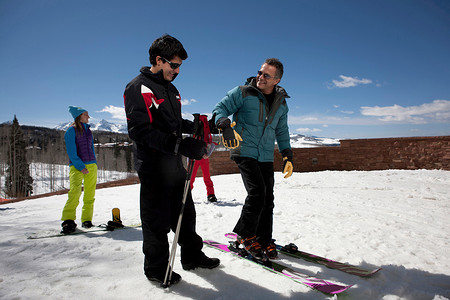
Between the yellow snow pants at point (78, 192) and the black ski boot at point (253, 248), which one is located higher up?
the yellow snow pants at point (78, 192)

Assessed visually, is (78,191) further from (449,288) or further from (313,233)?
(449,288)

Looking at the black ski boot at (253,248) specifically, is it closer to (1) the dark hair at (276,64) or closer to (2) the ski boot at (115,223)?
(1) the dark hair at (276,64)

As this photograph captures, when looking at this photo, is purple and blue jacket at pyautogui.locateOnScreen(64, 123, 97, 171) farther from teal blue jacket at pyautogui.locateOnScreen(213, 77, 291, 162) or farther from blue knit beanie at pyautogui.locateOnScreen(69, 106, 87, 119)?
teal blue jacket at pyautogui.locateOnScreen(213, 77, 291, 162)

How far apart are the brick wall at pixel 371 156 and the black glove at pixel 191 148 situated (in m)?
10.2

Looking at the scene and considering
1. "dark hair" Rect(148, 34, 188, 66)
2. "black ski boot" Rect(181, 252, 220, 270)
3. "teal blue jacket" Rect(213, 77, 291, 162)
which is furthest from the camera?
"teal blue jacket" Rect(213, 77, 291, 162)

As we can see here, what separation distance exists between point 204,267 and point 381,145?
11425 mm

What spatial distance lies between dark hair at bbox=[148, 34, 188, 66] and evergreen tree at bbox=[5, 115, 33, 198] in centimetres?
5092

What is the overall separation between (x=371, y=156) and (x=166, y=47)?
1164 centimetres

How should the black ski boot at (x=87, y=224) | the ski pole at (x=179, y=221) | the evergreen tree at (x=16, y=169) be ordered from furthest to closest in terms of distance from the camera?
the evergreen tree at (x=16, y=169), the black ski boot at (x=87, y=224), the ski pole at (x=179, y=221)

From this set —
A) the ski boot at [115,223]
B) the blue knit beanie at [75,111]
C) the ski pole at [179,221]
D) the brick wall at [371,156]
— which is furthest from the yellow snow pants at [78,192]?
the brick wall at [371,156]

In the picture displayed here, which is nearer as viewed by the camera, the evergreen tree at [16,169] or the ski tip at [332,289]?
the ski tip at [332,289]

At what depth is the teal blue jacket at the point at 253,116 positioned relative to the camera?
2.66 meters

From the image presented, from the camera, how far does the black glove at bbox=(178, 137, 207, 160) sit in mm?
1842

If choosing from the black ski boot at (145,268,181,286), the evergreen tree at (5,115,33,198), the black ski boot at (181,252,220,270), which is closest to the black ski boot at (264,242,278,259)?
the black ski boot at (181,252,220,270)
